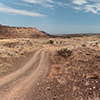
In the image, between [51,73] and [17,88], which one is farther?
[51,73]

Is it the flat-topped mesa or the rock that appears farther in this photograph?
the flat-topped mesa

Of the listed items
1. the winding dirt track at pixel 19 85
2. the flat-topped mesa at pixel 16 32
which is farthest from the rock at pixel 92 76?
the flat-topped mesa at pixel 16 32

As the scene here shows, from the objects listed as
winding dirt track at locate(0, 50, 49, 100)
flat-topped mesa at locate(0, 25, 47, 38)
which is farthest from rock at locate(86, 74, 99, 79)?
flat-topped mesa at locate(0, 25, 47, 38)

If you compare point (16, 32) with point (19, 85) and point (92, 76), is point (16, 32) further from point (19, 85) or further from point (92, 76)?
point (92, 76)

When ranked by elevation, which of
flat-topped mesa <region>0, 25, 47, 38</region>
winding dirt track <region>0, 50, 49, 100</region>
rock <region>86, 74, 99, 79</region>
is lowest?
winding dirt track <region>0, 50, 49, 100</region>

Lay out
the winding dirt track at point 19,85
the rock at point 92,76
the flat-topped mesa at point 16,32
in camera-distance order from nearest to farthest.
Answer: the winding dirt track at point 19,85
the rock at point 92,76
the flat-topped mesa at point 16,32

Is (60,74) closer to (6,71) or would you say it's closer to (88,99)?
(88,99)

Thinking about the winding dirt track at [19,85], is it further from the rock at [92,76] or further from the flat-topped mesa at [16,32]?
the flat-topped mesa at [16,32]

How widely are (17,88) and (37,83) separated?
4.89ft

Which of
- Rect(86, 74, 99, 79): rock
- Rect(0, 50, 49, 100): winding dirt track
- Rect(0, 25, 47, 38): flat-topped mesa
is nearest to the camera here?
Rect(0, 50, 49, 100): winding dirt track

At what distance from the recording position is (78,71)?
9633 millimetres

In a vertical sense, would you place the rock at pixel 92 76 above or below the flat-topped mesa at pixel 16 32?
below

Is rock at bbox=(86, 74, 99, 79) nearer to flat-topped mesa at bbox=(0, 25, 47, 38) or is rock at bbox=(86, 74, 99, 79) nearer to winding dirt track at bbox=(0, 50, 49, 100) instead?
winding dirt track at bbox=(0, 50, 49, 100)

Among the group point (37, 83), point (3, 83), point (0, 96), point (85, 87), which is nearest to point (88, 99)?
point (85, 87)
